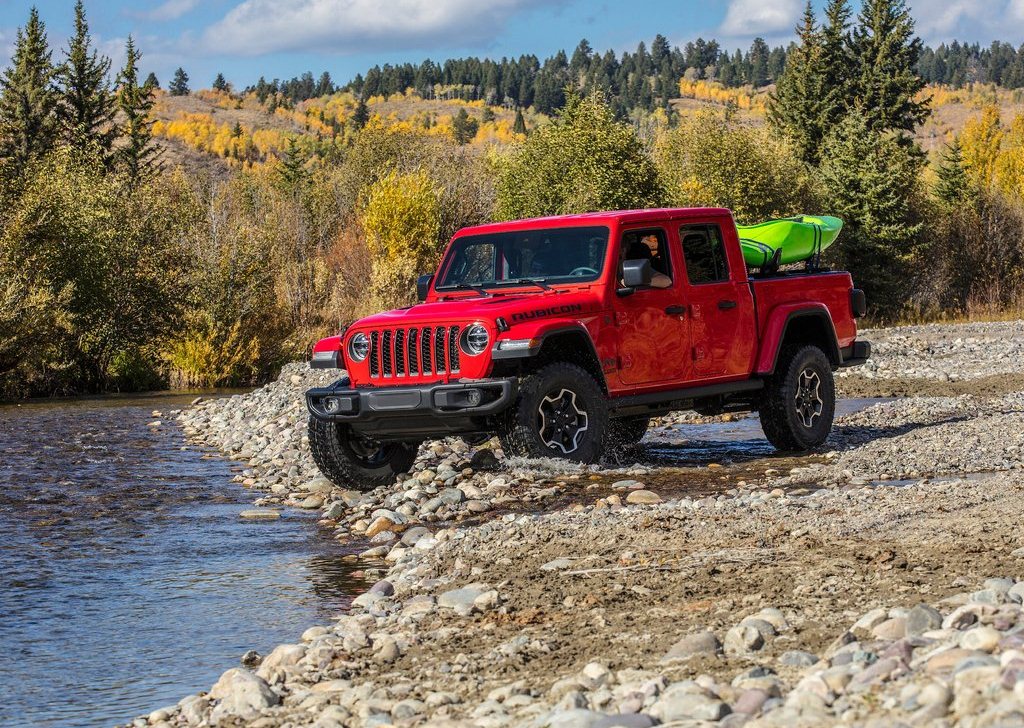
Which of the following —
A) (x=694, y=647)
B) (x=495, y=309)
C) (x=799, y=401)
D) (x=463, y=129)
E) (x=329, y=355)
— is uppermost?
(x=463, y=129)

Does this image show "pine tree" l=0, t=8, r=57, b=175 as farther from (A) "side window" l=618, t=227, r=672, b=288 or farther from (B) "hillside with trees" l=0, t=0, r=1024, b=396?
(A) "side window" l=618, t=227, r=672, b=288

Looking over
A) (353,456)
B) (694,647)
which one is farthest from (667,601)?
(353,456)

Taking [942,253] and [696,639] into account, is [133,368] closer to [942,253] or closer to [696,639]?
[696,639]

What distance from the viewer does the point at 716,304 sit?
1228 centimetres

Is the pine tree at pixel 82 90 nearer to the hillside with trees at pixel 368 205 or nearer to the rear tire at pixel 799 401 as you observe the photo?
the hillside with trees at pixel 368 205

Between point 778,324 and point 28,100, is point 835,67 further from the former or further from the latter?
point 778,324

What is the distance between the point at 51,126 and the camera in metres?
55.3

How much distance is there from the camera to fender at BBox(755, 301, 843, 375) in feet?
41.7

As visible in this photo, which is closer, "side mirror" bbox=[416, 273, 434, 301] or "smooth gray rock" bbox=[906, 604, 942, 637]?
"smooth gray rock" bbox=[906, 604, 942, 637]

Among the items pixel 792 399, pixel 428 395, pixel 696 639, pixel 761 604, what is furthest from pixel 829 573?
pixel 792 399

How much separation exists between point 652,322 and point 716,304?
82cm

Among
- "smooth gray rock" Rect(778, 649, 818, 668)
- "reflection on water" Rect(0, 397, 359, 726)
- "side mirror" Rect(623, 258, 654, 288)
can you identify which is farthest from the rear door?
"smooth gray rock" Rect(778, 649, 818, 668)

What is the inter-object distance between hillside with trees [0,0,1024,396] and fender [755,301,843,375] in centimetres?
1842

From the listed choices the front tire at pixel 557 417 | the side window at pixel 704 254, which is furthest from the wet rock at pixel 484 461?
the side window at pixel 704 254
